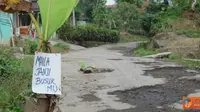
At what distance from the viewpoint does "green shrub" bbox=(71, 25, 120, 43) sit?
25.8 m

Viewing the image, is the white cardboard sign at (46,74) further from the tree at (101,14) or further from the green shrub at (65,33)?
the tree at (101,14)

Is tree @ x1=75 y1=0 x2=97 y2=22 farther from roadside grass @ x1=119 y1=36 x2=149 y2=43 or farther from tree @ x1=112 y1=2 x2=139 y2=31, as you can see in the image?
roadside grass @ x1=119 y1=36 x2=149 y2=43

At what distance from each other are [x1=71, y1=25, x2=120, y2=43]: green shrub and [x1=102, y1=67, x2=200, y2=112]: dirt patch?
703 inches

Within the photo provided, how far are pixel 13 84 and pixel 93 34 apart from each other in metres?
21.7

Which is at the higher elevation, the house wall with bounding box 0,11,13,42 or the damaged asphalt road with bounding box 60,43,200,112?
the house wall with bounding box 0,11,13,42

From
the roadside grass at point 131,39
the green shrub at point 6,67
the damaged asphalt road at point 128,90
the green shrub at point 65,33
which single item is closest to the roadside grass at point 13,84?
the green shrub at point 6,67

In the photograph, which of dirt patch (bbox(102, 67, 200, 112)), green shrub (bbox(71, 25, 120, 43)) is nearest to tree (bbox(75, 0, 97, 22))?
green shrub (bbox(71, 25, 120, 43))

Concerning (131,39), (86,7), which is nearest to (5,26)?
(131,39)

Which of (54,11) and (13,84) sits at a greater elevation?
(54,11)

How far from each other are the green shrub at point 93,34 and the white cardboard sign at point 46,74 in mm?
22798

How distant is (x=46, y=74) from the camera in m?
2.91

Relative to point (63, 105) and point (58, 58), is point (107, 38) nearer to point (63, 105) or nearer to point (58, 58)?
point (63, 105)

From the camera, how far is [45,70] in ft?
9.53

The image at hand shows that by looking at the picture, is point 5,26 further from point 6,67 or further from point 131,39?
point 131,39
